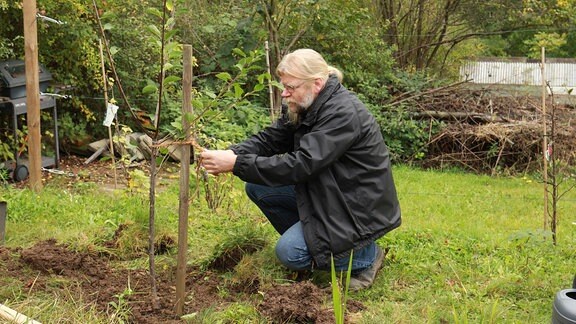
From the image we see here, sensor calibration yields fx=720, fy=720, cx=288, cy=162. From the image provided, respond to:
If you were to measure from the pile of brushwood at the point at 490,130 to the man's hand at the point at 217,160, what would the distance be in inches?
286

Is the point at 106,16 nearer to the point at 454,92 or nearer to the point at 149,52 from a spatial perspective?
the point at 149,52

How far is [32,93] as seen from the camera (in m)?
6.63

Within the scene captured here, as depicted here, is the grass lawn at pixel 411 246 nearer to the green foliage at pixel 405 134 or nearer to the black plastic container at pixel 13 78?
the black plastic container at pixel 13 78

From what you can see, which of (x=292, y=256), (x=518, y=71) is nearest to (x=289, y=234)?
(x=292, y=256)

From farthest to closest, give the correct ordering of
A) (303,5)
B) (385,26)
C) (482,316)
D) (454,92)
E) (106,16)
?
(385,26), (454,92), (303,5), (482,316), (106,16)

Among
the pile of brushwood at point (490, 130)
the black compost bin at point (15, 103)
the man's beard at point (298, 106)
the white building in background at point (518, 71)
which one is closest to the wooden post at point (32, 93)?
the black compost bin at point (15, 103)

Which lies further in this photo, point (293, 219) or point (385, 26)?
point (385, 26)

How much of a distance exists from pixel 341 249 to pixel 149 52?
21.8ft

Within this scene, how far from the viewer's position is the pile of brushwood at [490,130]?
1033 cm

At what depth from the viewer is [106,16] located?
10.2 feet

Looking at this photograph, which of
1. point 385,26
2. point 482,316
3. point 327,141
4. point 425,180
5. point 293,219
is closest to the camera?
point 482,316

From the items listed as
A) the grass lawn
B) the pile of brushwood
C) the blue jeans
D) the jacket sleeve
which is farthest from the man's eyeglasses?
the pile of brushwood

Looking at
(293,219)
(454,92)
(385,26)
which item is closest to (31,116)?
(293,219)

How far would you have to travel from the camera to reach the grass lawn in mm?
3727
